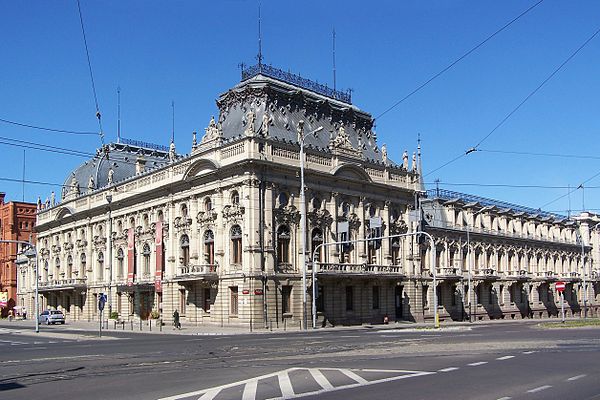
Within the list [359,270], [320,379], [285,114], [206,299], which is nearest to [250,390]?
[320,379]

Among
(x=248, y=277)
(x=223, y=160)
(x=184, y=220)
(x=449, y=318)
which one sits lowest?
(x=449, y=318)

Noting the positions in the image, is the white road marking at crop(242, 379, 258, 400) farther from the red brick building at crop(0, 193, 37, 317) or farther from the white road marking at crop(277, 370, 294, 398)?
the red brick building at crop(0, 193, 37, 317)

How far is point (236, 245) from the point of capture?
2114 inches

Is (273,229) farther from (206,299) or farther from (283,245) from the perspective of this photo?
(206,299)

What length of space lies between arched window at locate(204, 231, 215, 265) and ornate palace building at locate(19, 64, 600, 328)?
0.28ft

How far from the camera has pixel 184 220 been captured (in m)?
59.2

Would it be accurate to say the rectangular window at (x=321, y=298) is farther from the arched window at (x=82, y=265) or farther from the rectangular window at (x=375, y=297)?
the arched window at (x=82, y=265)

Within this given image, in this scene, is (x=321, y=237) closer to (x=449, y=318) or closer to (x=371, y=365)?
(x=449, y=318)

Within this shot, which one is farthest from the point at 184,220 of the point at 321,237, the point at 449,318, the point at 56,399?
the point at 56,399

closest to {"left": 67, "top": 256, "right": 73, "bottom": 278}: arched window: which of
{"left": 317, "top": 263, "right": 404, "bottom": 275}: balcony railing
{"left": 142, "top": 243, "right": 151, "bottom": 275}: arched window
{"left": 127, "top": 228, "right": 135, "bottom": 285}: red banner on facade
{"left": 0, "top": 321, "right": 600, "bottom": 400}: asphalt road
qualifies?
{"left": 127, "top": 228, "right": 135, "bottom": 285}: red banner on facade

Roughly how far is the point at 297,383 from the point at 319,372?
2.14 metres

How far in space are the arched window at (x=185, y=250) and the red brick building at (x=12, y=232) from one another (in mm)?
52598

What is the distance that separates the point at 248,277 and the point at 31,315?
172ft

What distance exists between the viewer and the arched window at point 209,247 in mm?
55969
